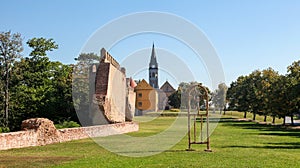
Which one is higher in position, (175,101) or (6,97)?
(175,101)

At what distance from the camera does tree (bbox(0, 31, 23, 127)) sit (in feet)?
133

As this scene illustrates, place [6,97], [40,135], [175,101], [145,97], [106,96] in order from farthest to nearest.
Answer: [175,101] < [145,97] < [6,97] < [106,96] < [40,135]

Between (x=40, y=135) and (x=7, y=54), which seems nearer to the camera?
(x=40, y=135)

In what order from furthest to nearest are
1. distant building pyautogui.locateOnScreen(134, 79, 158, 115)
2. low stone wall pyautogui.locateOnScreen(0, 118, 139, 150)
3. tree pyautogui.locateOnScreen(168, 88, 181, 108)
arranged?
tree pyautogui.locateOnScreen(168, 88, 181, 108), distant building pyautogui.locateOnScreen(134, 79, 158, 115), low stone wall pyautogui.locateOnScreen(0, 118, 139, 150)

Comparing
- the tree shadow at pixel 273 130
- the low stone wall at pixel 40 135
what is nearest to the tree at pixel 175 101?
the tree shadow at pixel 273 130

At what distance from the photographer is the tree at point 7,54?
133 feet

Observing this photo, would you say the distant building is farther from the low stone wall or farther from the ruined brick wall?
the low stone wall

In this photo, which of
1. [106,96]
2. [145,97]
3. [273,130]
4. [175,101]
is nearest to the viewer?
[106,96]

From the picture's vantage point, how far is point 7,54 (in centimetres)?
4119

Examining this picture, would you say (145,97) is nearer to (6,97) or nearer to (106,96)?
(6,97)

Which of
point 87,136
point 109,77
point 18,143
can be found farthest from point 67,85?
point 18,143

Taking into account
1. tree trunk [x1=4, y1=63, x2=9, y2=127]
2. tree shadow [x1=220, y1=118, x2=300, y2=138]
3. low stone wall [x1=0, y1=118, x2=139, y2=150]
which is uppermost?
tree trunk [x1=4, y1=63, x2=9, y2=127]

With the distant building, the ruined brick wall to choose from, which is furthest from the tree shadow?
→ the distant building

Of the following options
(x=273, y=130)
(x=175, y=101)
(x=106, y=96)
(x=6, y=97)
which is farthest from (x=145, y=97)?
(x=106, y=96)
